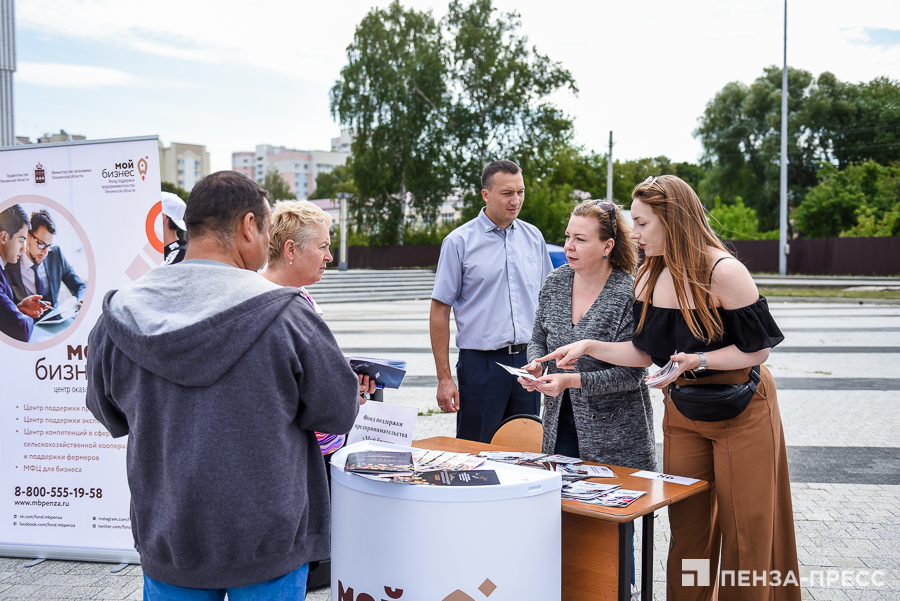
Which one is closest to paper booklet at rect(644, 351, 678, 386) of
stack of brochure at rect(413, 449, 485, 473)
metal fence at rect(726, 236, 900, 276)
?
stack of brochure at rect(413, 449, 485, 473)

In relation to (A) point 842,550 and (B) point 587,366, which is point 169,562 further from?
(A) point 842,550

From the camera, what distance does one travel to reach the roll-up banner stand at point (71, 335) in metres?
3.34

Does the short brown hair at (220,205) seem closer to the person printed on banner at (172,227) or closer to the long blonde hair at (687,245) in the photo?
the long blonde hair at (687,245)

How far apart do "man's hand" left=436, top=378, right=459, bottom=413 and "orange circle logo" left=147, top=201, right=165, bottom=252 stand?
1.62 meters

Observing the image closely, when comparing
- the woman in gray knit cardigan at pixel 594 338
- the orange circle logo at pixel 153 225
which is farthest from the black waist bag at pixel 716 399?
the orange circle logo at pixel 153 225

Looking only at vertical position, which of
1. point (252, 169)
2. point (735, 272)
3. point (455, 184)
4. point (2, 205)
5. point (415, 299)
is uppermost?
point (252, 169)

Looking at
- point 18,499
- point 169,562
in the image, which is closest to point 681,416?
point 169,562

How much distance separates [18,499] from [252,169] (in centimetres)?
12780

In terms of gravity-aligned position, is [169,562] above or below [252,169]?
below

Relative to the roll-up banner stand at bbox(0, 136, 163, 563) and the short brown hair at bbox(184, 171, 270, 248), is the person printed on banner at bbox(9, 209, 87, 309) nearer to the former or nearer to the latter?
the roll-up banner stand at bbox(0, 136, 163, 563)

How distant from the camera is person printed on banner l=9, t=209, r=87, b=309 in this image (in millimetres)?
3346

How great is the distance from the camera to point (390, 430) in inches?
98.3

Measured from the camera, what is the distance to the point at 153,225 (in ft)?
10.9

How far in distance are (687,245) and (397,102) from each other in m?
28.0
